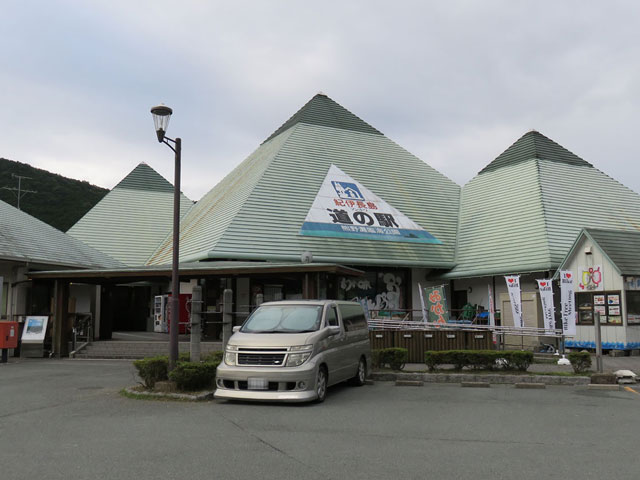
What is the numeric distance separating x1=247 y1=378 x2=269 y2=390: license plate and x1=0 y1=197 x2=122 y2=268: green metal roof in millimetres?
14354

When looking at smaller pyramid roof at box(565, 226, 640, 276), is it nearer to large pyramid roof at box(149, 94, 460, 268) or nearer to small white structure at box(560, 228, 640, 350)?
small white structure at box(560, 228, 640, 350)

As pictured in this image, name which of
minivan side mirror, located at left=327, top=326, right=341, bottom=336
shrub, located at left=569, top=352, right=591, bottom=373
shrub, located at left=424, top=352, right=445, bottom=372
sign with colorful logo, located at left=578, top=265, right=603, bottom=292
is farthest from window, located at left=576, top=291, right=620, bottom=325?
minivan side mirror, located at left=327, top=326, right=341, bottom=336

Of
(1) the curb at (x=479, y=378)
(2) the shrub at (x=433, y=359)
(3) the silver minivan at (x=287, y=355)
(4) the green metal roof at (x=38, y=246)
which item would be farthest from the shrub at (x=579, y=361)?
(4) the green metal roof at (x=38, y=246)

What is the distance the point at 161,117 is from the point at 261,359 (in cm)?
533

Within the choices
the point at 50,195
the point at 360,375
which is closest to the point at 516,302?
the point at 360,375

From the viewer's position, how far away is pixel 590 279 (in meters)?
21.1

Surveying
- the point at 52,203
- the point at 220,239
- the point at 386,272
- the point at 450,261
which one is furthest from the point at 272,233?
the point at 52,203

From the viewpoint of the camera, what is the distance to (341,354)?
11914mm

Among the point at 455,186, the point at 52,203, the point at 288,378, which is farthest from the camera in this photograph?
the point at 52,203

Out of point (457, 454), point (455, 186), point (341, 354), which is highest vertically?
point (455, 186)

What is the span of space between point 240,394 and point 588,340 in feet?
49.3

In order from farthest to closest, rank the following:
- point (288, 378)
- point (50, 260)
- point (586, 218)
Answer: point (586, 218) < point (50, 260) < point (288, 378)

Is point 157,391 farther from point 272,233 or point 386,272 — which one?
point 386,272

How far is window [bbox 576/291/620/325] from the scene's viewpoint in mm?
20109
